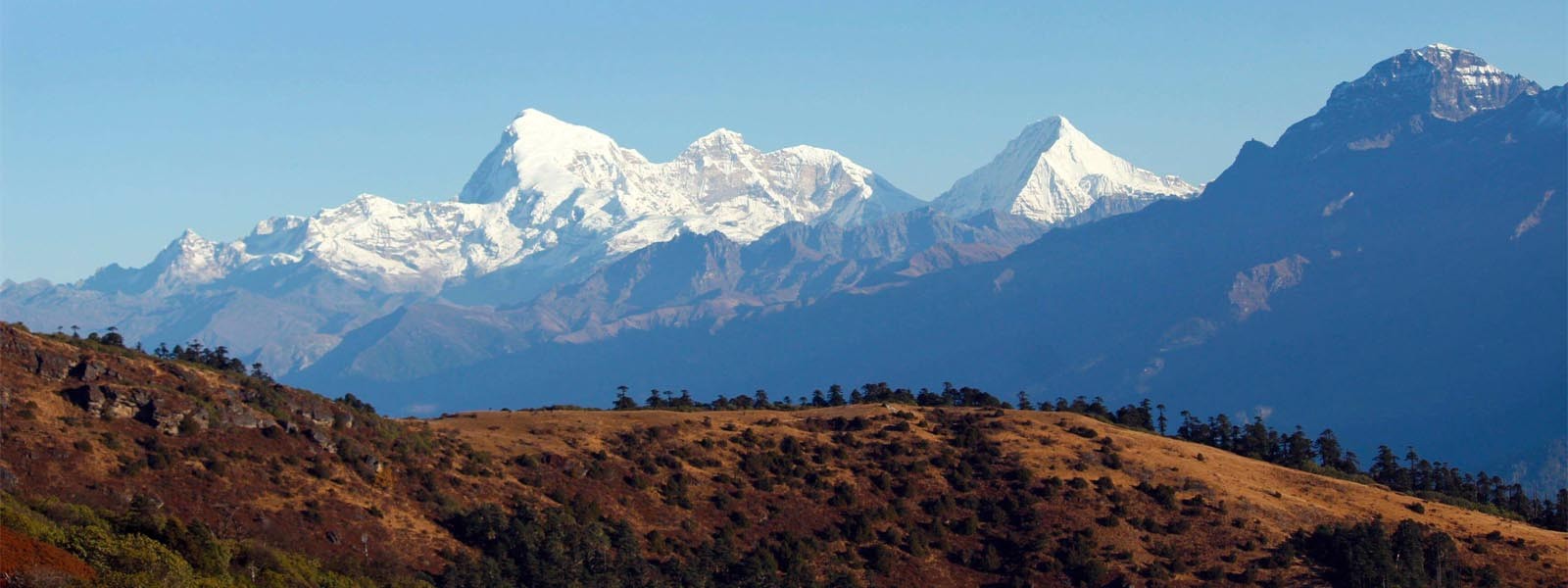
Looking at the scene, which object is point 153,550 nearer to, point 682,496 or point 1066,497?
point 682,496

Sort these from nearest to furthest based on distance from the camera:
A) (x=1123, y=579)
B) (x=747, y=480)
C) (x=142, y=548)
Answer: (x=142, y=548) → (x=1123, y=579) → (x=747, y=480)

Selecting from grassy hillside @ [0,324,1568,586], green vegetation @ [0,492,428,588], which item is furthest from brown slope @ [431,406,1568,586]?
green vegetation @ [0,492,428,588]

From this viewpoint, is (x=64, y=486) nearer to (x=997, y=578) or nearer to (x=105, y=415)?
(x=105, y=415)

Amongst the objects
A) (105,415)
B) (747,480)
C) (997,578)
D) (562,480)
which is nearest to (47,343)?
(105,415)

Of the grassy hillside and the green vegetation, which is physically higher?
the grassy hillside

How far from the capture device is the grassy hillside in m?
131

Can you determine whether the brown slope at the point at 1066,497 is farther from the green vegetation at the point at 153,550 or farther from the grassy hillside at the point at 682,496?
the green vegetation at the point at 153,550

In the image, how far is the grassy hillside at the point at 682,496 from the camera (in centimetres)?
13062

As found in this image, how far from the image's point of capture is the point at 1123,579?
148 meters

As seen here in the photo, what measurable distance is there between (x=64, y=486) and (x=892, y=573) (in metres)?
62.6

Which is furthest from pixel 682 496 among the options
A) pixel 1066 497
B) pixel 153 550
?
pixel 153 550

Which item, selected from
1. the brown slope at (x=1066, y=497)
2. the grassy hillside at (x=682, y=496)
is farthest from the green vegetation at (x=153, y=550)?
the brown slope at (x=1066, y=497)

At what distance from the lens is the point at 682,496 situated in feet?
515

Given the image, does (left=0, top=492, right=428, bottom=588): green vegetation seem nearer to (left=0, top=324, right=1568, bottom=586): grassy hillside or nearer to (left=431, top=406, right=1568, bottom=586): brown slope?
(left=0, top=324, right=1568, bottom=586): grassy hillside
